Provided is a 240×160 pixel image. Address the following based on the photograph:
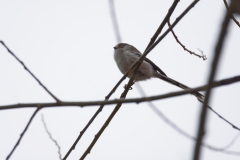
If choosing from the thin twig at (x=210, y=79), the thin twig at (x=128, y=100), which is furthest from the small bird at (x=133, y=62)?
the thin twig at (x=210, y=79)

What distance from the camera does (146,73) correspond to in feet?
17.1

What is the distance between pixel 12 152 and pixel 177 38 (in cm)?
205

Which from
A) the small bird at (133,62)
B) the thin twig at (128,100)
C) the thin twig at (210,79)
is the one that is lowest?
the thin twig at (210,79)

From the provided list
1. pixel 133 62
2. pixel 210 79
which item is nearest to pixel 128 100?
pixel 210 79

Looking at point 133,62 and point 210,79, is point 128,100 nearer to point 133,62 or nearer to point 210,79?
point 210,79

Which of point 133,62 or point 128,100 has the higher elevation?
point 133,62

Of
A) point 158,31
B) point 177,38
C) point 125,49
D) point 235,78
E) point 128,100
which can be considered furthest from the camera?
point 125,49

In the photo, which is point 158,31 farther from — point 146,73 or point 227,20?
point 146,73

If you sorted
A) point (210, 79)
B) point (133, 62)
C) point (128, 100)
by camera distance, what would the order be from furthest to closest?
1. point (133, 62)
2. point (128, 100)
3. point (210, 79)

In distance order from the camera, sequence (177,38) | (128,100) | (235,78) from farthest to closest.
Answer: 1. (177,38)
2. (128,100)
3. (235,78)

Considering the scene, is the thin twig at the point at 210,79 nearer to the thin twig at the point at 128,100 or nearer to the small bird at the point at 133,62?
the thin twig at the point at 128,100

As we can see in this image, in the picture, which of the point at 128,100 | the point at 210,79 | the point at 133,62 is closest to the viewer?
the point at 210,79

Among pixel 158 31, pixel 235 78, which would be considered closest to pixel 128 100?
pixel 235 78

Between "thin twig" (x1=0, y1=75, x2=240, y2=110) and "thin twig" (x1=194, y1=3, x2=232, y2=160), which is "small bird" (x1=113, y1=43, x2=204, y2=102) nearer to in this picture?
"thin twig" (x1=0, y1=75, x2=240, y2=110)
